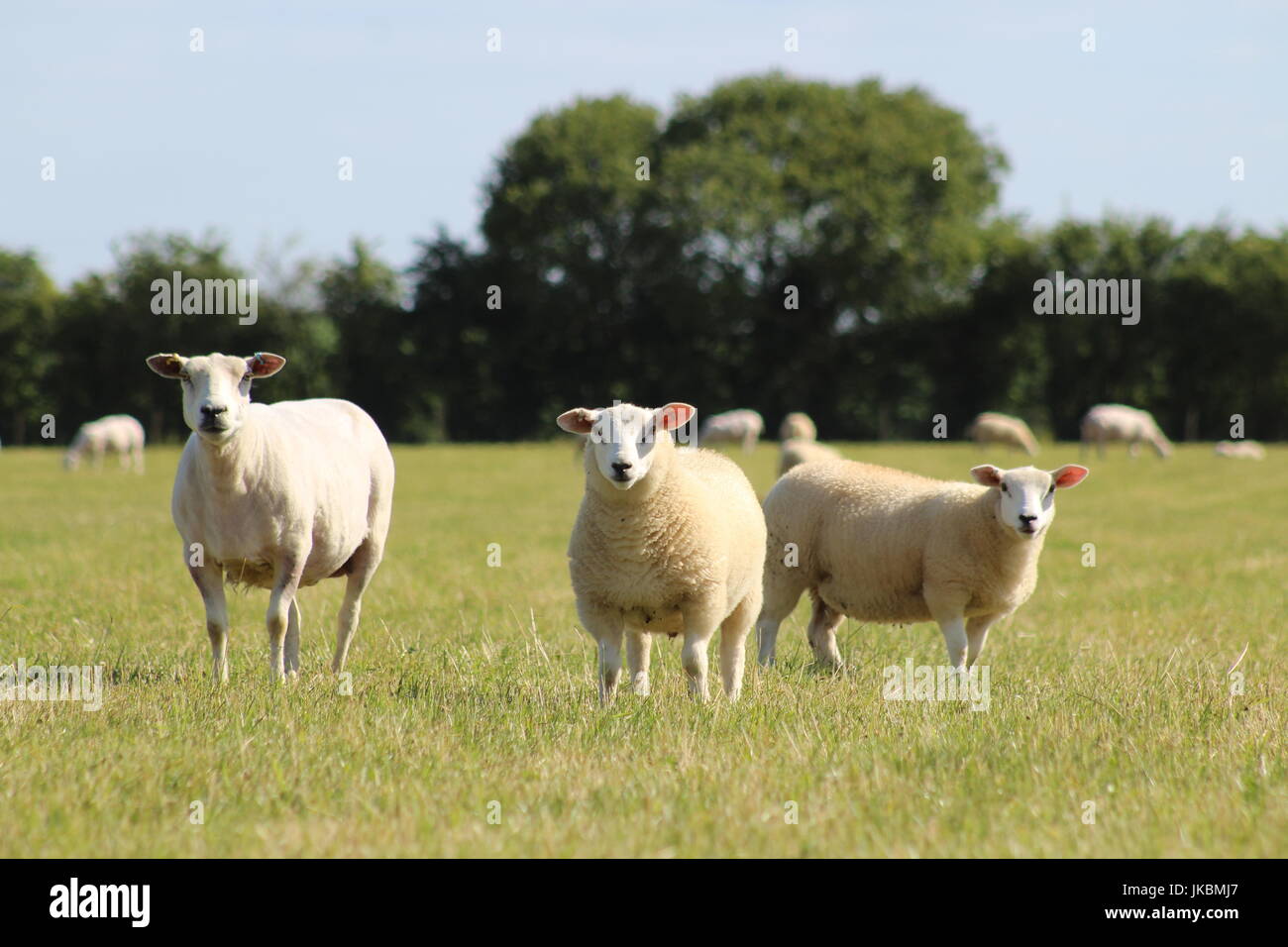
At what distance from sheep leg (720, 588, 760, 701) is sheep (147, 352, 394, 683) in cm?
224

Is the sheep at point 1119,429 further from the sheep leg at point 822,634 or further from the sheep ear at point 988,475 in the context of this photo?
the sheep ear at point 988,475

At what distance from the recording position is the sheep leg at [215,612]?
7.10 meters

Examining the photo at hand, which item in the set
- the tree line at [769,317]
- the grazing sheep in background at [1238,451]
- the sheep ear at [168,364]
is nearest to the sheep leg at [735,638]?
the sheep ear at [168,364]

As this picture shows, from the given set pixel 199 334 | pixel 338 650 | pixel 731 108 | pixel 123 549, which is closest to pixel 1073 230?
pixel 731 108

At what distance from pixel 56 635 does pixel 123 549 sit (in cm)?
651

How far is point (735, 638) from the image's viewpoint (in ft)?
23.2

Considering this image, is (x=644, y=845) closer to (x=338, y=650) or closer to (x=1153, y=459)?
(x=338, y=650)

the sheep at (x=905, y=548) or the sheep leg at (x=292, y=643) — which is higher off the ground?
the sheep at (x=905, y=548)

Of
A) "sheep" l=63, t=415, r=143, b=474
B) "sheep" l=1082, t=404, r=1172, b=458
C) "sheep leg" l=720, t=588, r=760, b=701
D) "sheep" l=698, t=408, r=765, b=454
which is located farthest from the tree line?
"sheep leg" l=720, t=588, r=760, b=701

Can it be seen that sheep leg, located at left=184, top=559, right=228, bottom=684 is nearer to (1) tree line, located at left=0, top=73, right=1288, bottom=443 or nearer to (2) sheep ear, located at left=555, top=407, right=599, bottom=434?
(2) sheep ear, located at left=555, top=407, right=599, bottom=434

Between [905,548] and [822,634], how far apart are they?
2.72 ft

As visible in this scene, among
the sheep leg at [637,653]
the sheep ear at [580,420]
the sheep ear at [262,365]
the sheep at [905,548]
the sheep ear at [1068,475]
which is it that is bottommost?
the sheep leg at [637,653]

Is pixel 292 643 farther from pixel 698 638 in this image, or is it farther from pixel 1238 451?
pixel 1238 451

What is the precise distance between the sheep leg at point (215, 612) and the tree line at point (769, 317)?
4708 cm
